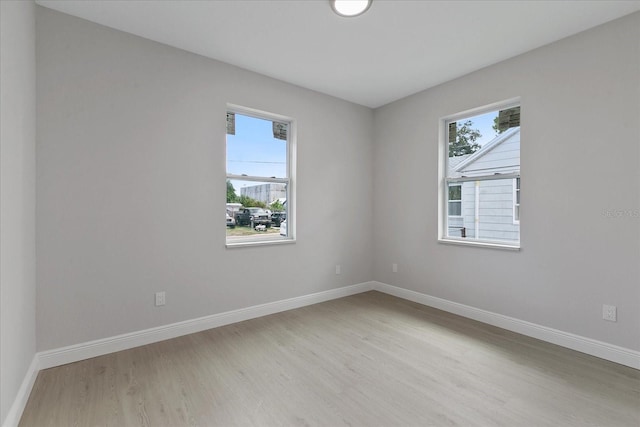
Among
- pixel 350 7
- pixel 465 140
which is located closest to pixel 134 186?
pixel 350 7

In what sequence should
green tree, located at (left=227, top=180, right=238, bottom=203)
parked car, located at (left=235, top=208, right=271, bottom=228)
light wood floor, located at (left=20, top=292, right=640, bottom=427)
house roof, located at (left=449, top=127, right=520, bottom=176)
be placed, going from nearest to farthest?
light wood floor, located at (left=20, top=292, right=640, bottom=427)
house roof, located at (left=449, top=127, right=520, bottom=176)
green tree, located at (left=227, top=180, right=238, bottom=203)
parked car, located at (left=235, top=208, right=271, bottom=228)

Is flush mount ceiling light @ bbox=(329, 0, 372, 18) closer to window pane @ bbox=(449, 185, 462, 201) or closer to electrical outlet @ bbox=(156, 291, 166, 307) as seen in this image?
window pane @ bbox=(449, 185, 462, 201)

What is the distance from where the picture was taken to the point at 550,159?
279cm

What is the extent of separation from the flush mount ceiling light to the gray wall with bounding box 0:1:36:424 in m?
1.96

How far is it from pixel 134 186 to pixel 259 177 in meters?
1.30

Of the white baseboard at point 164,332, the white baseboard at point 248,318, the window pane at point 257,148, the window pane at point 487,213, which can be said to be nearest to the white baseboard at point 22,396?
the white baseboard at point 248,318

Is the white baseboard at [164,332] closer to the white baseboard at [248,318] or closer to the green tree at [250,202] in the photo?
the white baseboard at [248,318]

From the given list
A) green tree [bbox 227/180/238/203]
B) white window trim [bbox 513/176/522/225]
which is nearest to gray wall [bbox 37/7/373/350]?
green tree [bbox 227/180/238/203]

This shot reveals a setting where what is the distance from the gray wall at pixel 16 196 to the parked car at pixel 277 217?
7.11 ft

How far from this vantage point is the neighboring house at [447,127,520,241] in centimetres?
314

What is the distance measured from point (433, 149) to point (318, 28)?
2053mm

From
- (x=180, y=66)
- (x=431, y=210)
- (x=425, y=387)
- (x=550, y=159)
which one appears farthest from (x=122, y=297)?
(x=550, y=159)

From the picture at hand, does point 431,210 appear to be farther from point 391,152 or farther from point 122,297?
point 122,297

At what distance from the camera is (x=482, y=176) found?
134 inches
